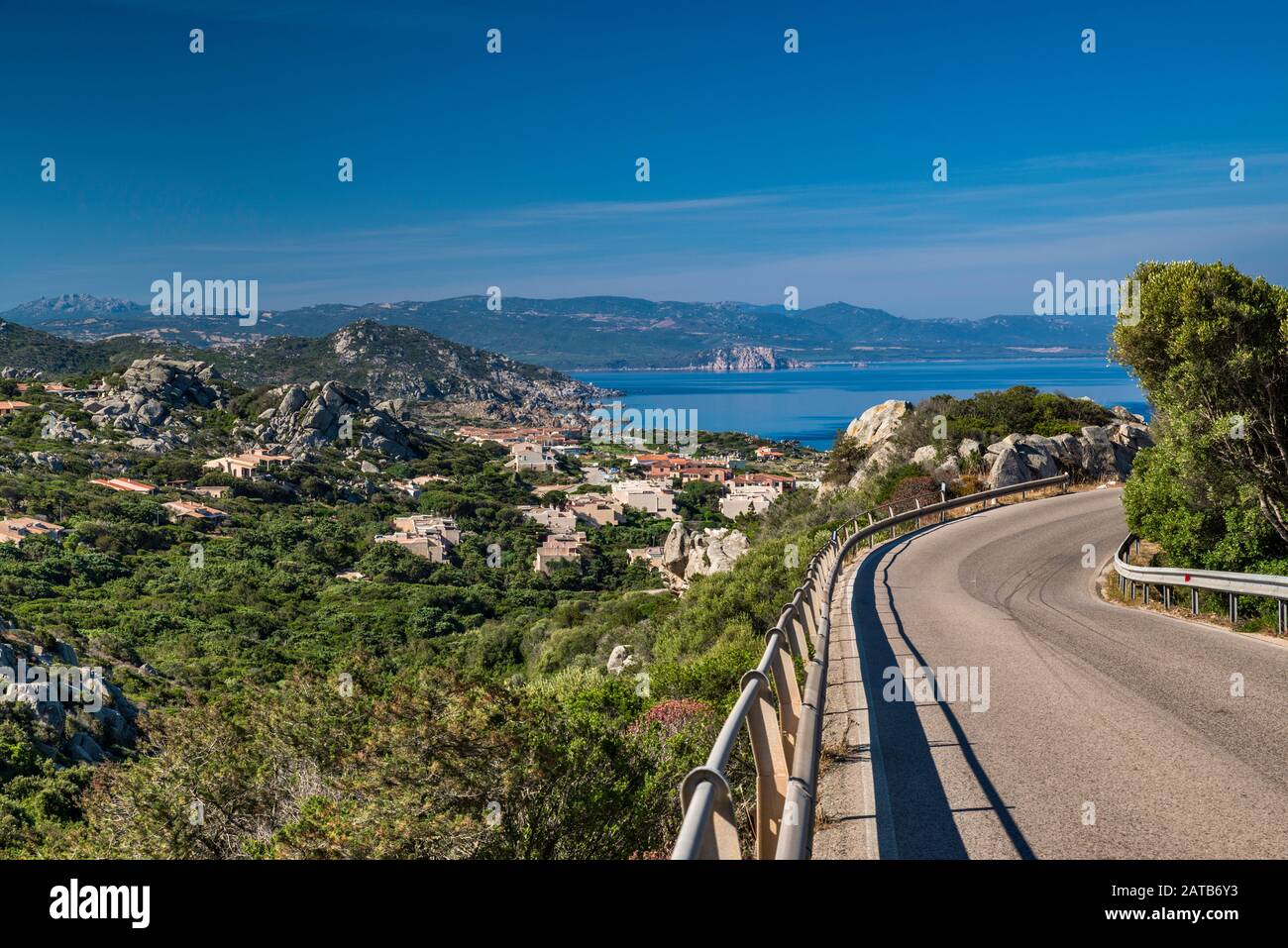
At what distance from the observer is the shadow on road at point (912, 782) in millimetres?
5027

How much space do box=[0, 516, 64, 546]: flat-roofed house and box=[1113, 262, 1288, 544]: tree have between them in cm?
5818

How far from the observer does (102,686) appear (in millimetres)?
22438

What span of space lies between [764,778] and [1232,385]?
1356 centimetres

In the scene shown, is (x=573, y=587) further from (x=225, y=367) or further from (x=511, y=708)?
(x=225, y=367)

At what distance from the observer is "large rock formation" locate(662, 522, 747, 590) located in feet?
123

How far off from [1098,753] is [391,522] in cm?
7636

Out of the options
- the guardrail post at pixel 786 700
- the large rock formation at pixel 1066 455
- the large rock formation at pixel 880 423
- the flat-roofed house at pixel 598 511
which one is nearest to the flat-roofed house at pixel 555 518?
the flat-roofed house at pixel 598 511

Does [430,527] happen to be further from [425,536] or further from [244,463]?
[244,463]

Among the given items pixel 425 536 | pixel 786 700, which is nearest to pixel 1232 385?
pixel 786 700

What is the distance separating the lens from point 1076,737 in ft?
22.9

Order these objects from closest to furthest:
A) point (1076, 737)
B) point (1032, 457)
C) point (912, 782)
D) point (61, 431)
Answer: point (912, 782), point (1076, 737), point (1032, 457), point (61, 431)

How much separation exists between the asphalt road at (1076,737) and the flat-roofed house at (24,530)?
183 feet

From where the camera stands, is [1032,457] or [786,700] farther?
[1032,457]
